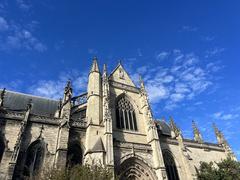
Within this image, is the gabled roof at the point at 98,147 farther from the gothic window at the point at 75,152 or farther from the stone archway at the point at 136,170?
the stone archway at the point at 136,170

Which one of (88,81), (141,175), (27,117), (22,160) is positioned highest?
(88,81)

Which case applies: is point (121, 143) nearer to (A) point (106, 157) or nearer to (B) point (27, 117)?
(A) point (106, 157)

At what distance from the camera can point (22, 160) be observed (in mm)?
13359

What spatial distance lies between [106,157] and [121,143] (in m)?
2.41

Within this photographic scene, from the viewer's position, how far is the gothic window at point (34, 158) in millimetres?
13261

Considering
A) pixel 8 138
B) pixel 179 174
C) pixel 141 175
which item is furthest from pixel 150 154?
pixel 8 138

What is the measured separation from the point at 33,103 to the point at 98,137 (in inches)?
319

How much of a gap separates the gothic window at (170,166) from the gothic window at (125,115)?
12.9 feet

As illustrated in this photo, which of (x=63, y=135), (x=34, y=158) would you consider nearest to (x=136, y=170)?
(x=63, y=135)

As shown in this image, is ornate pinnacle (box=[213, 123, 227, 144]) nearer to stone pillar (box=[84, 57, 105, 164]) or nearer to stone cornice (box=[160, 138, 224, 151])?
stone cornice (box=[160, 138, 224, 151])

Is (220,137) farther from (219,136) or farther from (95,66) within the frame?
(95,66)

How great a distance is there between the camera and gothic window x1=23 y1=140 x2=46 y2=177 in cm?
1326

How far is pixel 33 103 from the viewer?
65.1 feet

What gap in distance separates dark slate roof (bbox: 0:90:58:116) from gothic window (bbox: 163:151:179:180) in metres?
11.5
